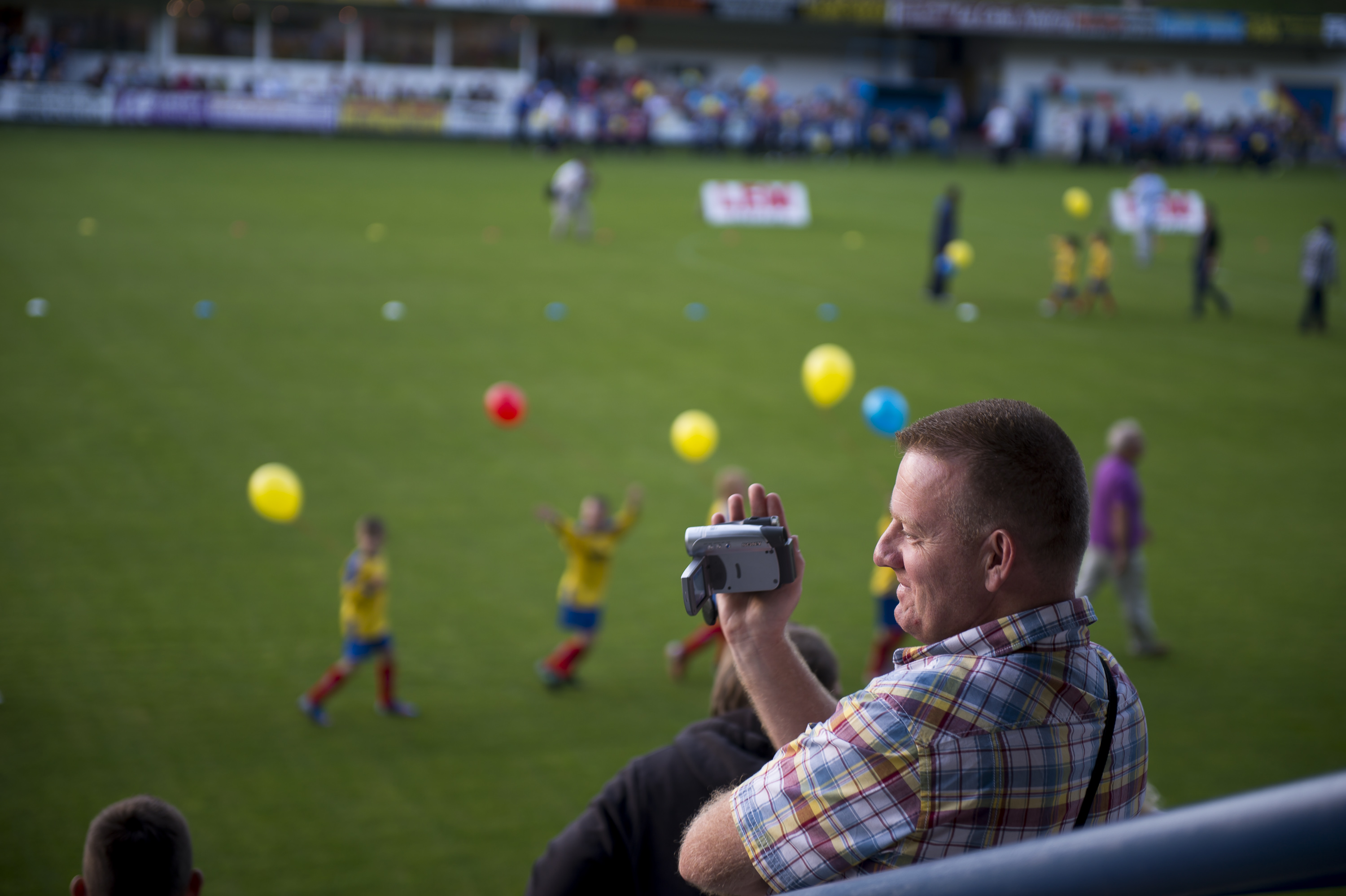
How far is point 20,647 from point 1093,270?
18.8 metres

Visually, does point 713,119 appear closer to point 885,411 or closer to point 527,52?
point 527,52

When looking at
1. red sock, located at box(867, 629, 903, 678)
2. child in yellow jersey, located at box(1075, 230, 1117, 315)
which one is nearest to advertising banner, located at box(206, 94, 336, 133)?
child in yellow jersey, located at box(1075, 230, 1117, 315)

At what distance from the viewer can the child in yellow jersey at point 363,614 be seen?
25.6 ft

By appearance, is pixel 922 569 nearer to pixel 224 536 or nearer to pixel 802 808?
pixel 802 808

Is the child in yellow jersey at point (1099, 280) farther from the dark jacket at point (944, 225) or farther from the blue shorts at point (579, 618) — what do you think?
the blue shorts at point (579, 618)

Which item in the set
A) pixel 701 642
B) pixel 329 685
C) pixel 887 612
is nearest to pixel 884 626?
pixel 887 612

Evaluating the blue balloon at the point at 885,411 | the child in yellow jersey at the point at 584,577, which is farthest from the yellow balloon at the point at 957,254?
the child in yellow jersey at the point at 584,577

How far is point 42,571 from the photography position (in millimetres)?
9883

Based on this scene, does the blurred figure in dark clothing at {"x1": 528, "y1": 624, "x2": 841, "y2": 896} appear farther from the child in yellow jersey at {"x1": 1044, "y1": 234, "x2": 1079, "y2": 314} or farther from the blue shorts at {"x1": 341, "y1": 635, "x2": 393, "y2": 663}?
the child in yellow jersey at {"x1": 1044, "y1": 234, "x2": 1079, "y2": 314}

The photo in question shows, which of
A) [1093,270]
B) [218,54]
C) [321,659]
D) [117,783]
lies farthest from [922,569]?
[218,54]

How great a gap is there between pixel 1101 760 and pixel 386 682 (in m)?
6.84

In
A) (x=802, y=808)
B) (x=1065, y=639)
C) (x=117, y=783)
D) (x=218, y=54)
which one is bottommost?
(x=117, y=783)

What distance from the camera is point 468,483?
1259 cm

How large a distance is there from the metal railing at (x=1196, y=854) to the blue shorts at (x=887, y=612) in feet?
23.2
